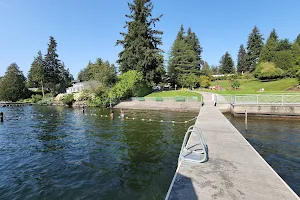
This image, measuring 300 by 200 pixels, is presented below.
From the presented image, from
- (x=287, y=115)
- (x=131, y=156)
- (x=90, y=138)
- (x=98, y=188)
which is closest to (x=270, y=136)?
(x=287, y=115)

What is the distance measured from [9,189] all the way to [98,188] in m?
3.53

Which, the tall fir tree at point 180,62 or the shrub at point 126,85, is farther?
the tall fir tree at point 180,62

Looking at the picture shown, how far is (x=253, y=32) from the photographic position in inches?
2987

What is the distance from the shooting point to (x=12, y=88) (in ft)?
204

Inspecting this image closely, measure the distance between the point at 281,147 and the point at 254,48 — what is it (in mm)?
76789

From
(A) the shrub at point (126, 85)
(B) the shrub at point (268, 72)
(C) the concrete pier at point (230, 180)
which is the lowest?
(C) the concrete pier at point (230, 180)

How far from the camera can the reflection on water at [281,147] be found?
758 cm

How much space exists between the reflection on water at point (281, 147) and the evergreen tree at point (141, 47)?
3090 centimetres

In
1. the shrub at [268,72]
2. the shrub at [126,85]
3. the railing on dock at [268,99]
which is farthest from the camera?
the shrub at [268,72]

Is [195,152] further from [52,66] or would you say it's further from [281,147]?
[52,66]

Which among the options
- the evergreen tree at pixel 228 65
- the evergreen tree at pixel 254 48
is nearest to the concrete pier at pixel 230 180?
the evergreen tree at pixel 254 48

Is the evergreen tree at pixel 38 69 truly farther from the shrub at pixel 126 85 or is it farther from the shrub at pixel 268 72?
the shrub at pixel 268 72

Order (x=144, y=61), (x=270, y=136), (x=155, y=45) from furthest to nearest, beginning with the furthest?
1. (x=155, y=45)
2. (x=144, y=61)
3. (x=270, y=136)

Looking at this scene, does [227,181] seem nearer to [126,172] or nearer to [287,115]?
[126,172]
